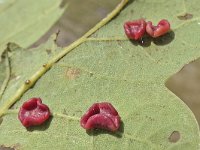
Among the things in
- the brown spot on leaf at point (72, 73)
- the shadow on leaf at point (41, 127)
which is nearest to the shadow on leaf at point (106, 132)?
the shadow on leaf at point (41, 127)

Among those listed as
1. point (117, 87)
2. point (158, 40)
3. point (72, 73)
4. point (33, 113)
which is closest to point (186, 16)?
point (158, 40)

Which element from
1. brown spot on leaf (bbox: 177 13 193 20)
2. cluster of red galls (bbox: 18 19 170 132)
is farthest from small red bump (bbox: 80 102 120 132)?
brown spot on leaf (bbox: 177 13 193 20)

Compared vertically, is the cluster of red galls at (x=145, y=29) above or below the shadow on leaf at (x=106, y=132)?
above

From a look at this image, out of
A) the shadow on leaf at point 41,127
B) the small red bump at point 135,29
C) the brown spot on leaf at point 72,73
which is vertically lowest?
the shadow on leaf at point 41,127

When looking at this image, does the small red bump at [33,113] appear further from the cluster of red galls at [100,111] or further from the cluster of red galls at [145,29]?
the cluster of red galls at [145,29]

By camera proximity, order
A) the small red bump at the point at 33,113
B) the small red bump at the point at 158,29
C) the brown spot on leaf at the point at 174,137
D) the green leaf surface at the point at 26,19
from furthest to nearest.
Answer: the green leaf surface at the point at 26,19 < the small red bump at the point at 158,29 < the small red bump at the point at 33,113 < the brown spot on leaf at the point at 174,137

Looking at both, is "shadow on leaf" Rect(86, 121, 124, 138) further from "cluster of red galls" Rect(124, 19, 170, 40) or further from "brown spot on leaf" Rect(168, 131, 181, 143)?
"cluster of red galls" Rect(124, 19, 170, 40)

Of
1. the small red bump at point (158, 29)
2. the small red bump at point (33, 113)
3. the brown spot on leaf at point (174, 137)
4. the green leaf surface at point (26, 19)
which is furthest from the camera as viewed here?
the green leaf surface at point (26, 19)

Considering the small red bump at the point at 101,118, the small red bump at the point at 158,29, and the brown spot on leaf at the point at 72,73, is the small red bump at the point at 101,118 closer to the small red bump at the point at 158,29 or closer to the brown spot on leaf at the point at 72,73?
the brown spot on leaf at the point at 72,73

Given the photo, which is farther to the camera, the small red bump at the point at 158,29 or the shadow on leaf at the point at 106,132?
the small red bump at the point at 158,29
